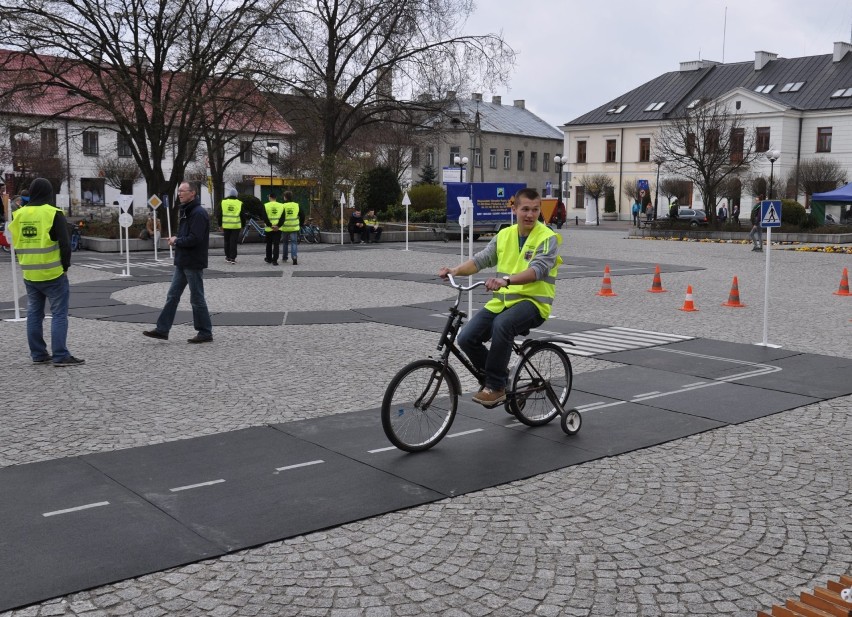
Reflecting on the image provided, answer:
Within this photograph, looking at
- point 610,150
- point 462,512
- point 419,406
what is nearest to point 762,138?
point 610,150

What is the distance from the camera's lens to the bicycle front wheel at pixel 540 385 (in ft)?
21.9

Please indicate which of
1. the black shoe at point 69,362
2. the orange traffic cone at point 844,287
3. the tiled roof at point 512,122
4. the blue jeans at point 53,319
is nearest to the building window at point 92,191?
the tiled roof at point 512,122

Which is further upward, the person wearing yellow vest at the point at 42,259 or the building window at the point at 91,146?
the building window at the point at 91,146

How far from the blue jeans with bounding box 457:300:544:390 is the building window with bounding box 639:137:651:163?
66.3 meters

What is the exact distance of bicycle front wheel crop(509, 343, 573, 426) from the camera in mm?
6668

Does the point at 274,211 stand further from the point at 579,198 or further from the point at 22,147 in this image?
the point at 579,198

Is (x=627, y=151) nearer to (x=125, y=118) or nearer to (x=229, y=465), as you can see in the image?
(x=125, y=118)

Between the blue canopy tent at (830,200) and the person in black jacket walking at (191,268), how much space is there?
35249 mm

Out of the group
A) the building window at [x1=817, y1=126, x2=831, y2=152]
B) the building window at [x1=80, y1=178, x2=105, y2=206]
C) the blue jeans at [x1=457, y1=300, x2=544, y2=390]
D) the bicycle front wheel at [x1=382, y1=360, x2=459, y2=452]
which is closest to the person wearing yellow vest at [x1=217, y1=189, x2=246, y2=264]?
the blue jeans at [x1=457, y1=300, x2=544, y2=390]

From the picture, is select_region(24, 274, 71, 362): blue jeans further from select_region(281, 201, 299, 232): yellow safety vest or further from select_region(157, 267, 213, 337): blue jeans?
select_region(281, 201, 299, 232): yellow safety vest

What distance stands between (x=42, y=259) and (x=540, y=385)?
18.8 ft

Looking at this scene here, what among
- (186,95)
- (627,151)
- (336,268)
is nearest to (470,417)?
(336,268)

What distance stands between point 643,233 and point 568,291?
1093 inches

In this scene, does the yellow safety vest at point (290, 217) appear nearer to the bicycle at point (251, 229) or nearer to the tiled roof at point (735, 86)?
the bicycle at point (251, 229)
